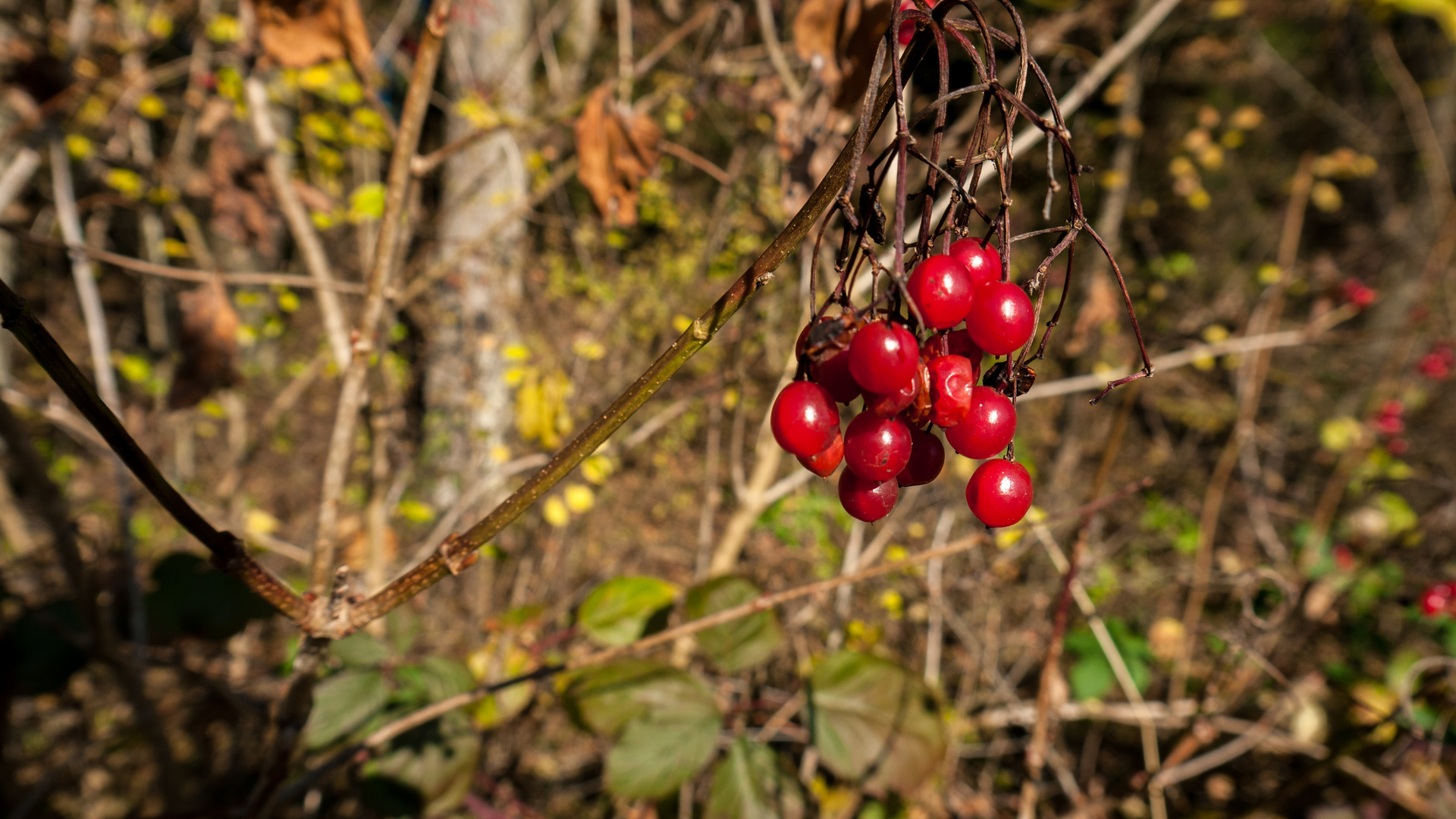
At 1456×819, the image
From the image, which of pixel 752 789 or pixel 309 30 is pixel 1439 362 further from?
pixel 309 30

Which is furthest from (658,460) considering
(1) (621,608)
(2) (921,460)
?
(2) (921,460)

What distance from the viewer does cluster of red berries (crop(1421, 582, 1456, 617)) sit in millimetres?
1770

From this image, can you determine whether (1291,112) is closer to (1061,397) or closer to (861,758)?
(1061,397)

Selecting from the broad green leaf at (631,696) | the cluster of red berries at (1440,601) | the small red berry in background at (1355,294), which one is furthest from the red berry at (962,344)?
the small red berry in background at (1355,294)

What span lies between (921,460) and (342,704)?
3.80 ft

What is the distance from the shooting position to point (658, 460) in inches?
123

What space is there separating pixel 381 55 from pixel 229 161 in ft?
2.77

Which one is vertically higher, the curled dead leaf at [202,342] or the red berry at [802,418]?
the curled dead leaf at [202,342]

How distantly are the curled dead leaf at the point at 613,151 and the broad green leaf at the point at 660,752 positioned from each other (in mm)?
1017

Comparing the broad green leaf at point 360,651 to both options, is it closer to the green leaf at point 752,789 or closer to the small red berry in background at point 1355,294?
the green leaf at point 752,789

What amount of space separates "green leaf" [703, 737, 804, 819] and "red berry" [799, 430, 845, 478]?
903 millimetres

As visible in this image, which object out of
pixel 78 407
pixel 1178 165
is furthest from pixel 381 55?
pixel 1178 165

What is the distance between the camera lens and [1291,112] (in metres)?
5.17

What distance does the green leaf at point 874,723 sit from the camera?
50.3 inches
